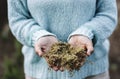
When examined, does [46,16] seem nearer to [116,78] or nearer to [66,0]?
[66,0]

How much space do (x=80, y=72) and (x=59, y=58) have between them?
186 millimetres

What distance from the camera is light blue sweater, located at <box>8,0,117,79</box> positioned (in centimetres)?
191

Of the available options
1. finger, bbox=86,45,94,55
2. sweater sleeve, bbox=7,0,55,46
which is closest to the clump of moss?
finger, bbox=86,45,94,55

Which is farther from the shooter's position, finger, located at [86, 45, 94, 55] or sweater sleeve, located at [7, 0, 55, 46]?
sweater sleeve, located at [7, 0, 55, 46]

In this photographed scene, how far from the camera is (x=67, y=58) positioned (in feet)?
5.95

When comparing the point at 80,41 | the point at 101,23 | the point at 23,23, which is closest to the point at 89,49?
the point at 80,41

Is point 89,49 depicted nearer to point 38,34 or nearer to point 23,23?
point 38,34

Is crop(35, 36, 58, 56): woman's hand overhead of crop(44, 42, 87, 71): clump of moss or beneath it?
A: overhead

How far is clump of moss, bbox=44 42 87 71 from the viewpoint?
1799 mm

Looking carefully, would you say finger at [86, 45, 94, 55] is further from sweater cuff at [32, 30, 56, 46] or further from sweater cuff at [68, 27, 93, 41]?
sweater cuff at [32, 30, 56, 46]

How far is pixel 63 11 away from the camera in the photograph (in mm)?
1904

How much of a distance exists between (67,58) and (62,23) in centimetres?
18

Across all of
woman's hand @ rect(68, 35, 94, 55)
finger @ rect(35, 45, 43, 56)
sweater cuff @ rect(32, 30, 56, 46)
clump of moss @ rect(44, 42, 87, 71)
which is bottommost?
clump of moss @ rect(44, 42, 87, 71)

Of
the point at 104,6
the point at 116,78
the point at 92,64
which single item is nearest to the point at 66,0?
the point at 104,6
